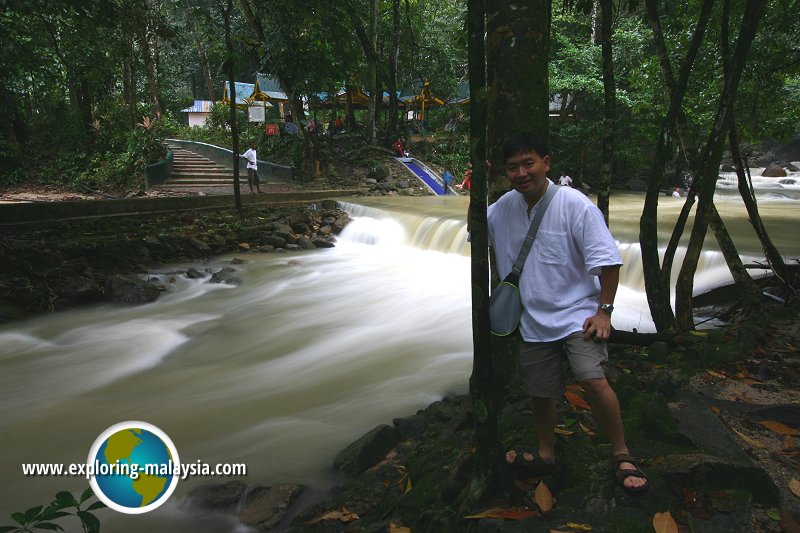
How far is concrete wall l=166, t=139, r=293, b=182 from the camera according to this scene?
63.7 ft

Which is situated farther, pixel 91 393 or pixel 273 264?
pixel 273 264

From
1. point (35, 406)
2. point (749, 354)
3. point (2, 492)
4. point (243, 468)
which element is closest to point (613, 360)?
point (749, 354)

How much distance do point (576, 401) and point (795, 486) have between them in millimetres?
1215

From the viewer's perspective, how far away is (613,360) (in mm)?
4512

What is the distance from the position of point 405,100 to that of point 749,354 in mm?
25950

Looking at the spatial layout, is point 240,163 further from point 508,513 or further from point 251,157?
point 508,513

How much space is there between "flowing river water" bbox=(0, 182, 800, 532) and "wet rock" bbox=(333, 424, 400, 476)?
0.20m

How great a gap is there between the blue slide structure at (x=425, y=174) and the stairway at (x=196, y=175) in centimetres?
681

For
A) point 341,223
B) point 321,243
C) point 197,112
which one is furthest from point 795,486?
point 197,112

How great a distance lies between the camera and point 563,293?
2.38m

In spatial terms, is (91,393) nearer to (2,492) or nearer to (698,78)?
(2,492)

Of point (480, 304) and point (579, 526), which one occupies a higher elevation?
point (480, 304)

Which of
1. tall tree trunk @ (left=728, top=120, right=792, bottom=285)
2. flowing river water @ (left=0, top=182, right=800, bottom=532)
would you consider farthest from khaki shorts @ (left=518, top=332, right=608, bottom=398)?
tall tree trunk @ (left=728, top=120, right=792, bottom=285)

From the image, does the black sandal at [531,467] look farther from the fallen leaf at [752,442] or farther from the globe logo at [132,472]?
the globe logo at [132,472]
